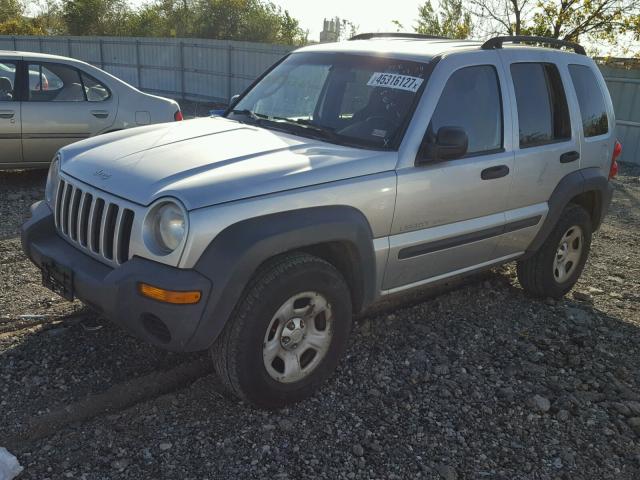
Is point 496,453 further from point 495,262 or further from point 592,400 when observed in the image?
point 495,262

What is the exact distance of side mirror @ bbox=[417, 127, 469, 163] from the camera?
11.9 ft

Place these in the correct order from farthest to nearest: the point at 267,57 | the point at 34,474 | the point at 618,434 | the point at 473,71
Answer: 1. the point at 267,57
2. the point at 473,71
3. the point at 618,434
4. the point at 34,474

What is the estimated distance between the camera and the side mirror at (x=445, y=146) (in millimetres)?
3641

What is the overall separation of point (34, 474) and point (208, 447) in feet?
2.49

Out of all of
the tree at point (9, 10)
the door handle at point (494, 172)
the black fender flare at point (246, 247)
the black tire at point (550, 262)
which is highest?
the tree at point (9, 10)

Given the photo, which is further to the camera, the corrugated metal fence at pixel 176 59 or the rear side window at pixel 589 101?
the corrugated metal fence at pixel 176 59

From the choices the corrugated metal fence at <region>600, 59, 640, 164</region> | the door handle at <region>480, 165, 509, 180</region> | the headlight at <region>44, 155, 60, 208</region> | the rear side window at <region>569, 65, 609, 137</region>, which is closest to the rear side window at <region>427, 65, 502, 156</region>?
the door handle at <region>480, 165, 509, 180</region>

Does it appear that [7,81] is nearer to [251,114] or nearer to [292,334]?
[251,114]

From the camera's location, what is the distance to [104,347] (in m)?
3.99

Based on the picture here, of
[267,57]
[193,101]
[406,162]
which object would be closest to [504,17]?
[267,57]

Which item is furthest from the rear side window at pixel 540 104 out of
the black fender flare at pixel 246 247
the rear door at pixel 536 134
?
the black fender flare at pixel 246 247

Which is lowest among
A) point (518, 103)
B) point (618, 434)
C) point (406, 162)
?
point (618, 434)

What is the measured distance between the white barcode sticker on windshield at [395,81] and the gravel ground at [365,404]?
1.63 m

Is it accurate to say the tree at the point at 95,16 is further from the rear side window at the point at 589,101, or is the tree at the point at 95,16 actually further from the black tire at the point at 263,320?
the black tire at the point at 263,320
